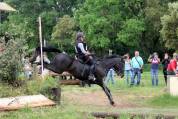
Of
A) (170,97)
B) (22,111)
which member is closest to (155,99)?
(170,97)

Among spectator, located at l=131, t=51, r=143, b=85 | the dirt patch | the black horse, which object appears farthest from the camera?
spectator, located at l=131, t=51, r=143, b=85

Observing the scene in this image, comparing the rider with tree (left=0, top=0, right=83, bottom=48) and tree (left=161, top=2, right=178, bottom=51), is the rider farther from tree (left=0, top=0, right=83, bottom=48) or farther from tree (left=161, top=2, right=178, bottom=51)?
tree (left=0, top=0, right=83, bottom=48)

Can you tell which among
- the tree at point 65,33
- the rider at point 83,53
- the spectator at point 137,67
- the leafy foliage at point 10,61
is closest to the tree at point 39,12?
the tree at point 65,33

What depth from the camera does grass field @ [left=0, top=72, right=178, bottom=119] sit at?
12492 millimetres

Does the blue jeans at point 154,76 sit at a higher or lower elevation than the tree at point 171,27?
lower

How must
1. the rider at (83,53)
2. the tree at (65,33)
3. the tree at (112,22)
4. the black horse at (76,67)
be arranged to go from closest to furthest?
the rider at (83,53) → the black horse at (76,67) → the tree at (112,22) → the tree at (65,33)

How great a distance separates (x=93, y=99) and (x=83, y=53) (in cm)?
194

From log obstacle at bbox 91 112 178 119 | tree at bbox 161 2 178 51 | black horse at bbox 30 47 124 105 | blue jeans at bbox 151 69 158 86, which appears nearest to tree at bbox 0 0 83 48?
tree at bbox 161 2 178 51

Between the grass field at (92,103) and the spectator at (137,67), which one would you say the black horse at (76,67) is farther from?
the spectator at (137,67)

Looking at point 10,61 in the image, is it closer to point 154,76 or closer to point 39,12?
point 154,76

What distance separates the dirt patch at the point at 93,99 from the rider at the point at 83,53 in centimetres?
94

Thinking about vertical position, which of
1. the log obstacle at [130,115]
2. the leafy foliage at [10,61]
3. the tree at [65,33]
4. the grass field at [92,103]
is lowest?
the log obstacle at [130,115]

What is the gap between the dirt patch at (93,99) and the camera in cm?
1986

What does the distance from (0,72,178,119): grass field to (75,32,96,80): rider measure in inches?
47.0
